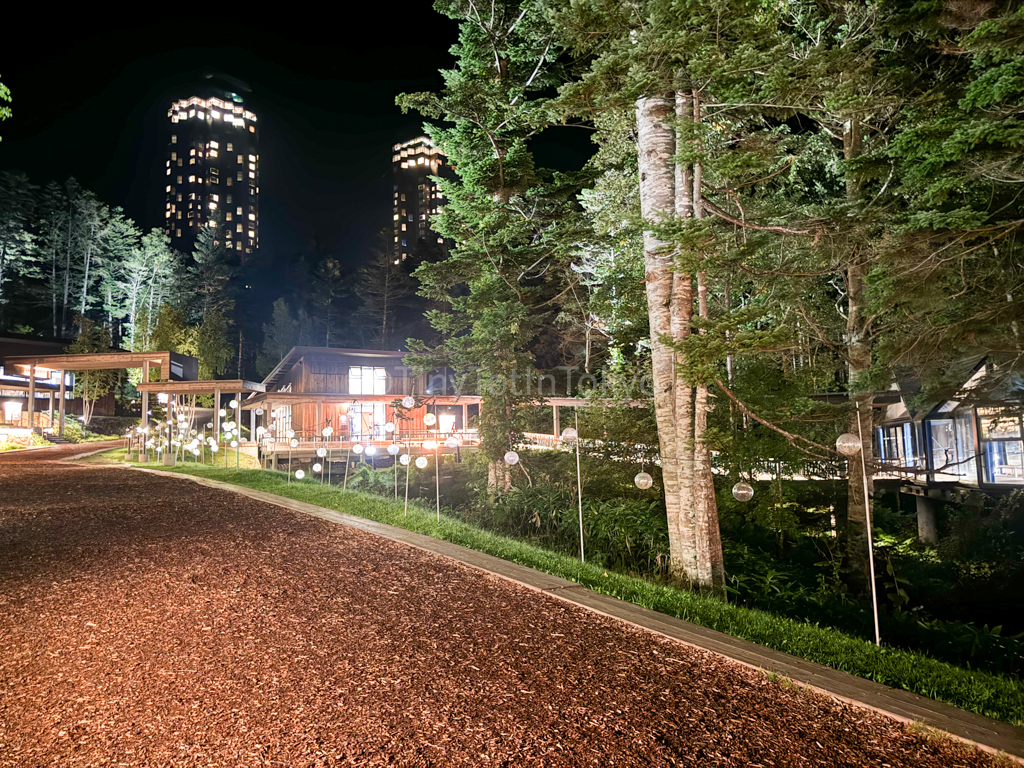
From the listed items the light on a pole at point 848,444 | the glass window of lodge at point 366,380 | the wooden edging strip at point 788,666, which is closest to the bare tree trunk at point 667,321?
the light on a pole at point 848,444

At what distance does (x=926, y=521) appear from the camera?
12.8 metres

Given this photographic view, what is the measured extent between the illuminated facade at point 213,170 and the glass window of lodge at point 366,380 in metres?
82.5

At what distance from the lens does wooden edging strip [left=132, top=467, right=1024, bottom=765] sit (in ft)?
9.66

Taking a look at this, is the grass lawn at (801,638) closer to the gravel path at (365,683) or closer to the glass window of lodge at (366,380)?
the gravel path at (365,683)

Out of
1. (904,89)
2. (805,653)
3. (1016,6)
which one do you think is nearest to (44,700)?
(805,653)

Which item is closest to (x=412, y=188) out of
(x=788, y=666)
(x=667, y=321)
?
(x=667, y=321)

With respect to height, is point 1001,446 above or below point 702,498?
above

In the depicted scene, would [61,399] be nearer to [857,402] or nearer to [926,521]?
[857,402]

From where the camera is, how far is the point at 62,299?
45.4m

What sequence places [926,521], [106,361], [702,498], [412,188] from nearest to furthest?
1. [702,498]
2. [926,521]
3. [106,361]
4. [412,188]

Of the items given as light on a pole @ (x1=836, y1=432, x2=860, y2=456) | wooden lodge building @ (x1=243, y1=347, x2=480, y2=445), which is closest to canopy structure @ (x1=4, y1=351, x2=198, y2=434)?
wooden lodge building @ (x1=243, y1=347, x2=480, y2=445)

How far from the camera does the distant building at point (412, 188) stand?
11244 cm

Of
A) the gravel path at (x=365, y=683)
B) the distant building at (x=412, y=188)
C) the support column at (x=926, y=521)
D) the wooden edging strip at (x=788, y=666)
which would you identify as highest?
the distant building at (x=412, y=188)

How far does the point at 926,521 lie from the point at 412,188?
11621 centimetres
